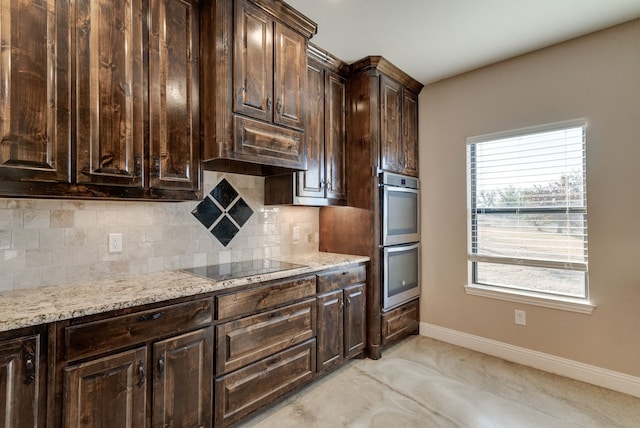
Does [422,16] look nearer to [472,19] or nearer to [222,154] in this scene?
[472,19]

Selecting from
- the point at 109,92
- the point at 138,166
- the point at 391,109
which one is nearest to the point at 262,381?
the point at 138,166

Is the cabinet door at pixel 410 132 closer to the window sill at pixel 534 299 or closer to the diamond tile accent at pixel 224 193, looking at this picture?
the window sill at pixel 534 299

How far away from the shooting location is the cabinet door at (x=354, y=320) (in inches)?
103

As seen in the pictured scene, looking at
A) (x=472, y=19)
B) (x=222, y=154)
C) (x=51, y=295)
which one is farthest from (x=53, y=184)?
(x=472, y=19)

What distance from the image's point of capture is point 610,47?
7.78 feet

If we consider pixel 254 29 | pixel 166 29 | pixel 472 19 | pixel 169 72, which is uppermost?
pixel 472 19

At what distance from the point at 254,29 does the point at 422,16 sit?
1.21 meters

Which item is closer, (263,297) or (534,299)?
(263,297)

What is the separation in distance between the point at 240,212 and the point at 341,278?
102 cm

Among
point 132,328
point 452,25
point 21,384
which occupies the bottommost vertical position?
point 21,384

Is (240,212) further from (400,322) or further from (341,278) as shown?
(400,322)

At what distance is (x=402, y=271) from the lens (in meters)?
3.12

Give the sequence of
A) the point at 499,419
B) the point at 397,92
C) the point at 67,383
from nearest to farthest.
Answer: the point at 67,383, the point at 499,419, the point at 397,92

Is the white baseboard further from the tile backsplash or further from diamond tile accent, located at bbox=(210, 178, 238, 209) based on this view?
diamond tile accent, located at bbox=(210, 178, 238, 209)
